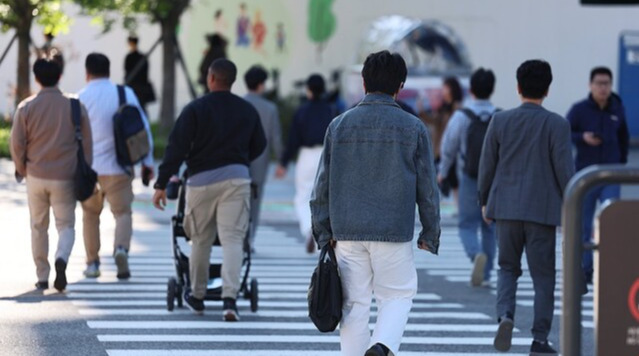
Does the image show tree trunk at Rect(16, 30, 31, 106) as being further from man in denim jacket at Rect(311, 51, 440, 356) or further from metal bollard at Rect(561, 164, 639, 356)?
metal bollard at Rect(561, 164, 639, 356)

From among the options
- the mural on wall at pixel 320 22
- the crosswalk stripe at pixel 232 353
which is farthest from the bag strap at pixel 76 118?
the mural on wall at pixel 320 22

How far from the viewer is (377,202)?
7371mm

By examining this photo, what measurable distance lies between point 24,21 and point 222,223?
14.9 m

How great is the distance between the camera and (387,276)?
24.4ft

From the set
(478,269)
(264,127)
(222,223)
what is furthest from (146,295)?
(264,127)

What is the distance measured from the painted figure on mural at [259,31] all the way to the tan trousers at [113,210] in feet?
65.1

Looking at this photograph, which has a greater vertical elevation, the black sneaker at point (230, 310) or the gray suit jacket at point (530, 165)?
the gray suit jacket at point (530, 165)

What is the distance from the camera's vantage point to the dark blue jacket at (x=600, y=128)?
12781 millimetres

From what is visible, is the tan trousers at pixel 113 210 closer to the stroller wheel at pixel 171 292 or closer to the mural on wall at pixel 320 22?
the stroller wheel at pixel 171 292

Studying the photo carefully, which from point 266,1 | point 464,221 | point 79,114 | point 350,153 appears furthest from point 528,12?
point 350,153

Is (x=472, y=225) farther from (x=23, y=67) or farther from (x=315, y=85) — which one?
(x=23, y=67)

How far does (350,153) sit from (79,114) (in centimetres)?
460

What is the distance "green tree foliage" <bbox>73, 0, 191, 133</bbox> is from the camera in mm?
25331

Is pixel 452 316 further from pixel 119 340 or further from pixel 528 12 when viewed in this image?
pixel 528 12
